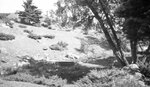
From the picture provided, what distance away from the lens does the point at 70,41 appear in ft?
78.1

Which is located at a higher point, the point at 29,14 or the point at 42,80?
the point at 29,14

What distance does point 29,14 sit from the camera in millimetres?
29125

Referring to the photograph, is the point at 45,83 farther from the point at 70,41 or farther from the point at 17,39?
the point at 70,41

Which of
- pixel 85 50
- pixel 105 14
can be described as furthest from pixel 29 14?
pixel 105 14

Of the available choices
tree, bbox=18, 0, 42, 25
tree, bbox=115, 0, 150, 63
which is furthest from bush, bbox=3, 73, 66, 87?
tree, bbox=18, 0, 42, 25

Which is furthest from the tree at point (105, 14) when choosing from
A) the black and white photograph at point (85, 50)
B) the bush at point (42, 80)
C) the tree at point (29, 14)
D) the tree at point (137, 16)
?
the tree at point (29, 14)

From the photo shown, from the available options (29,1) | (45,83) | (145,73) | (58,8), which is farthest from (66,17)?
(29,1)

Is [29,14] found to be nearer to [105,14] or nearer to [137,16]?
[105,14]

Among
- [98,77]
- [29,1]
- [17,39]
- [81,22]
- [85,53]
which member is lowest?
[85,53]

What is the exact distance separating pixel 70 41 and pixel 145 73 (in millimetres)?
17461

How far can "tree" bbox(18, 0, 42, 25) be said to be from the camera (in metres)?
28.8

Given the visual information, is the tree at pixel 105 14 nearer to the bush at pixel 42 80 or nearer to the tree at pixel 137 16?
the tree at pixel 137 16

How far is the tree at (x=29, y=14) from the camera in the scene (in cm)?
2881

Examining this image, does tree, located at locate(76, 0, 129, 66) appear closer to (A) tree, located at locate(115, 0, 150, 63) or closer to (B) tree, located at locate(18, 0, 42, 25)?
(A) tree, located at locate(115, 0, 150, 63)
